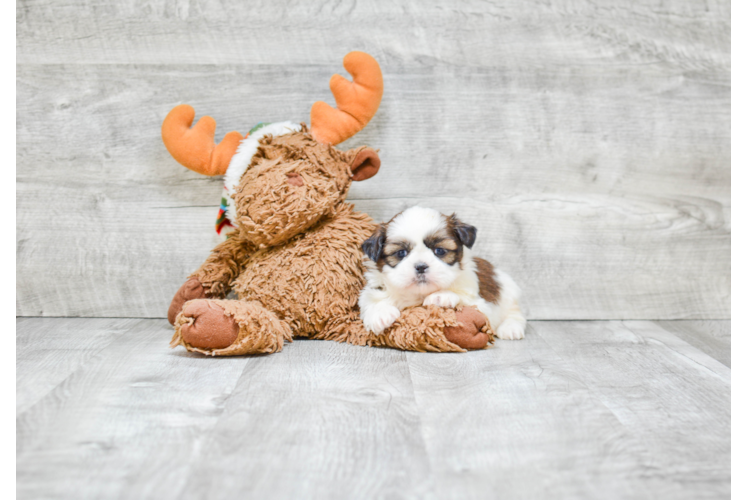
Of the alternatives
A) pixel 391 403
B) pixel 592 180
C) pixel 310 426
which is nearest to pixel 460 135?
pixel 592 180

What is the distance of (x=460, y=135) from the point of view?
2148mm

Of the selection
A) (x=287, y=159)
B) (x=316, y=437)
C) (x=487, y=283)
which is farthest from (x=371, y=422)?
(x=287, y=159)

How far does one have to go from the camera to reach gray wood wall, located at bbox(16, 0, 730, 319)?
2109mm

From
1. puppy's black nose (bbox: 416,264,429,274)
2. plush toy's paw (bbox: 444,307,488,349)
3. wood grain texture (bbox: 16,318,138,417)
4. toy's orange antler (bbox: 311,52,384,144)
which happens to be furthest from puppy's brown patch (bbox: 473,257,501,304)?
wood grain texture (bbox: 16,318,138,417)

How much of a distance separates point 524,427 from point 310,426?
17.0 inches

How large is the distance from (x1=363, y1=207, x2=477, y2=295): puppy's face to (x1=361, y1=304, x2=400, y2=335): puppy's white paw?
0.09 meters

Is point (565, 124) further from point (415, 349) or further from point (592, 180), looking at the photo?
point (415, 349)

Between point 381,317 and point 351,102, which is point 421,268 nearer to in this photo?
point 381,317

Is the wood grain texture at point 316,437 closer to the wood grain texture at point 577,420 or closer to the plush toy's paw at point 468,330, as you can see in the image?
the wood grain texture at point 577,420

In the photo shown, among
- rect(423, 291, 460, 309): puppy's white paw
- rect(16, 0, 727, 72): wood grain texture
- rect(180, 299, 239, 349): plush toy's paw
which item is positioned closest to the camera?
rect(180, 299, 239, 349): plush toy's paw

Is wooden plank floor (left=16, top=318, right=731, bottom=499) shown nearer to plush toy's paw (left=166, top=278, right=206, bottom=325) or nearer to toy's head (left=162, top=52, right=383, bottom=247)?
plush toy's paw (left=166, top=278, right=206, bottom=325)

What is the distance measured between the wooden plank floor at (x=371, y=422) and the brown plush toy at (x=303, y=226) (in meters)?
0.07

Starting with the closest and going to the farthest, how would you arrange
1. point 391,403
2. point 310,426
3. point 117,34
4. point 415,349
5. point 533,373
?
point 310,426 → point 391,403 → point 533,373 → point 415,349 → point 117,34

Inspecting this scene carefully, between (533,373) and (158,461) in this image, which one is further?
(533,373)
